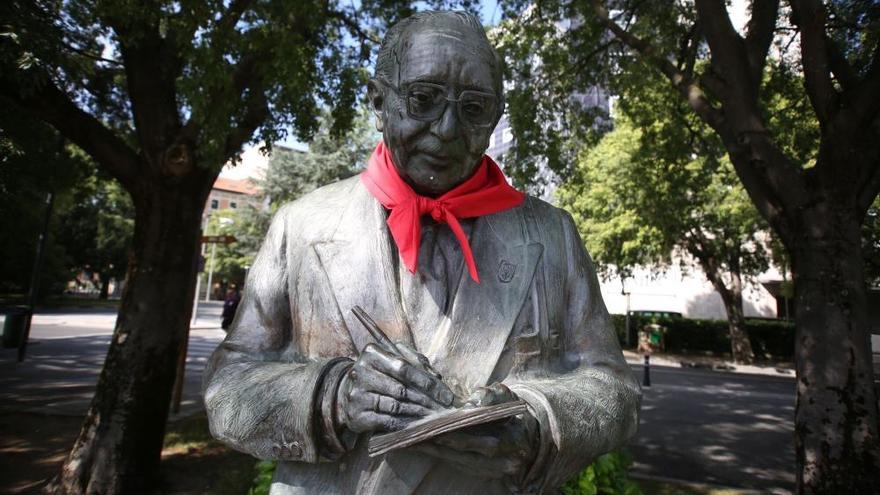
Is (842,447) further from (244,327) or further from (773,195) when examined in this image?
(244,327)

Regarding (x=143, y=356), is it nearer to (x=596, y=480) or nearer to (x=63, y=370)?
(x=596, y=480)

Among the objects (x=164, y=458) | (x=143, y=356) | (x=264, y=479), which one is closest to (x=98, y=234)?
(x=164, y=458)

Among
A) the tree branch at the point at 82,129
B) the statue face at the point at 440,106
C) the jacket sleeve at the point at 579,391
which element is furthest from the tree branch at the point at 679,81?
the tree branch at the point at 82,129

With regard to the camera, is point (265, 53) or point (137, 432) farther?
point (265, 53)

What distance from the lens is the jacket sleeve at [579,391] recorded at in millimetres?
1241

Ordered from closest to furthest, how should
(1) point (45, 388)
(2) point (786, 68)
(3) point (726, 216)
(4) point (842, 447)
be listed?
1. (4) point (842, 447)
2. (2) point (786, 68)
3. (1) point (45, 388)
4. (3) point (726, 216)

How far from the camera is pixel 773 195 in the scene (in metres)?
5.79

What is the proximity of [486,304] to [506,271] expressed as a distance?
0.40ft

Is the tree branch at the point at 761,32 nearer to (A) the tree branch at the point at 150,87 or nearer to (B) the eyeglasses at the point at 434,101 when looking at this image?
(B) the eyeglasses at the point at 434,101

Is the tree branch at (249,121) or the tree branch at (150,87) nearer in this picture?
the tree branch at (150,87)

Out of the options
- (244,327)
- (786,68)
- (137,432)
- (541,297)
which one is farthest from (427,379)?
(786,68)

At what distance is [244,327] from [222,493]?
5.02m

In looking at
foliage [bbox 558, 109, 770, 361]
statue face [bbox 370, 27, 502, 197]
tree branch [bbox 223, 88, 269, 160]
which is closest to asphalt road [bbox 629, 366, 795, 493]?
foliage [bbox 558, 109, 770, 361]

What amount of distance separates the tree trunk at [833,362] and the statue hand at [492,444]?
5.24m
